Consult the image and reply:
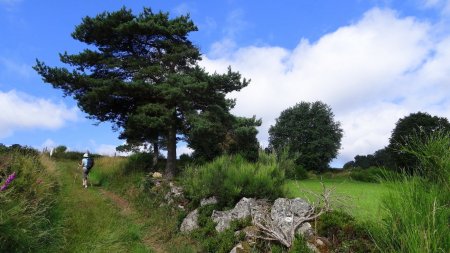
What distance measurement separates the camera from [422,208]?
491 centimetres

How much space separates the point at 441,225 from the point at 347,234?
3.45 meters

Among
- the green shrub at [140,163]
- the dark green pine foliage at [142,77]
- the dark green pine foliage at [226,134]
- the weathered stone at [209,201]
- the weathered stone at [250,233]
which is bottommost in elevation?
the weathered stone at [250,233]

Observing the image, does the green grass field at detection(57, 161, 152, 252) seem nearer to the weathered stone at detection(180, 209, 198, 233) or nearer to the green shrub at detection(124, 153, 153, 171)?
the weathered stone at detection(180, 209, 198, 233)

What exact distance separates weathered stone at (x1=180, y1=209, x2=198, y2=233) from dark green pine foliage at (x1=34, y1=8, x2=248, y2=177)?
6.88 metres

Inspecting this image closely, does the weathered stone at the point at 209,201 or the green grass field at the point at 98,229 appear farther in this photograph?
the weathered stone at the point at 209,201

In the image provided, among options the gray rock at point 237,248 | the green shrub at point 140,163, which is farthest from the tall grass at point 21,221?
the green shrub at point 140,163

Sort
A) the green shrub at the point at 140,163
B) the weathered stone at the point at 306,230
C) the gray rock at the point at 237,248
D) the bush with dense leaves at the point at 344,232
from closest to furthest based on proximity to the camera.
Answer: the bush with dense leaves at the point at 344,232
the weathered stone at the point at 306,230
the gray rock at the point at 237,248
the green shrub at the point at 140,163

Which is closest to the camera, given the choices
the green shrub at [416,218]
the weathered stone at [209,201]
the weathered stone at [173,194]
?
the green shrub at [416,218]

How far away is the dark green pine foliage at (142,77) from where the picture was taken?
18.7m

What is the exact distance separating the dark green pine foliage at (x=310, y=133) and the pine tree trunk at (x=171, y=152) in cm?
2725

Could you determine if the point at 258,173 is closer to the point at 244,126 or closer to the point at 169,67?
the point at 244,126

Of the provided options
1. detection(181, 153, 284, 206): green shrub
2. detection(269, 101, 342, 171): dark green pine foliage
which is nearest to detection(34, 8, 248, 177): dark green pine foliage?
detection(181, 153, 284, 206): green shrub

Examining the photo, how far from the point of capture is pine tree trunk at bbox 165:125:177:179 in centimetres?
1997

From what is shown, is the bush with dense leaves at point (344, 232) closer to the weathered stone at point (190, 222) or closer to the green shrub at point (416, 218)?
the green shrub at point (416, 218)
